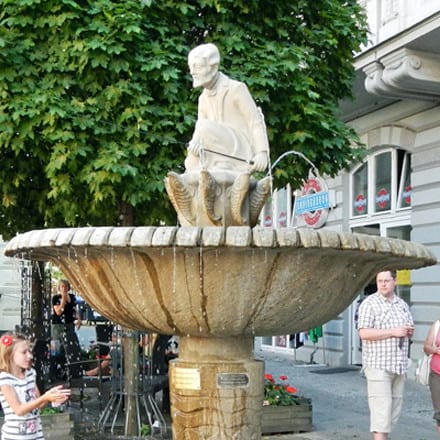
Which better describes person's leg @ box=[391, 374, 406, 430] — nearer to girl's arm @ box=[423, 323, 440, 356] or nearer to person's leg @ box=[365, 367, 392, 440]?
person's leg @ box=[365, 367, 392, 440]

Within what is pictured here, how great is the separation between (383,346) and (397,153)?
883 cm

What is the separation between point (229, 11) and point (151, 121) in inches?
59.1

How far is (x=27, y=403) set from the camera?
16.2 feet

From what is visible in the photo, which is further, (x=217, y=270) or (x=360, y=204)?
(x=360, y=204)

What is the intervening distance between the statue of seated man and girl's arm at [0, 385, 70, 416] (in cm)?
174

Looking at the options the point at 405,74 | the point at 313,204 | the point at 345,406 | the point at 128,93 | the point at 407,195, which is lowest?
the point at 345,406

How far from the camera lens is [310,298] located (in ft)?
15.6

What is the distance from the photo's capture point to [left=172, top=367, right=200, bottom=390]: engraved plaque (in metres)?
5.09

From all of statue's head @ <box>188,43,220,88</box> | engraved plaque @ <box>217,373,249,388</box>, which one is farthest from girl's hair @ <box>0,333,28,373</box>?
statue's head @ <box>188,43,220,88</box>

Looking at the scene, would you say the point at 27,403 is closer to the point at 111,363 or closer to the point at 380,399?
the point at 380,399

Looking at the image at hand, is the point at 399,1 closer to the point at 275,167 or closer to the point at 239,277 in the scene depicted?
the point at 275,167

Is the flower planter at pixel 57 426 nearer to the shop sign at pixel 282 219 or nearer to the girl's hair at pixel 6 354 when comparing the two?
the girl's hair at pixel 6 354

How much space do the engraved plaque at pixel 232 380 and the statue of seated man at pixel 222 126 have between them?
1.37m

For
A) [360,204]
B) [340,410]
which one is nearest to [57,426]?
[340,410]
